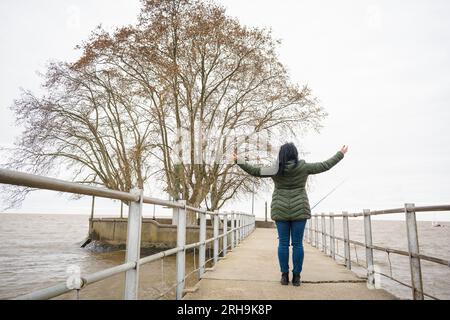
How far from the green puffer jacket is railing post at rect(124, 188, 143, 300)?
6.72ft

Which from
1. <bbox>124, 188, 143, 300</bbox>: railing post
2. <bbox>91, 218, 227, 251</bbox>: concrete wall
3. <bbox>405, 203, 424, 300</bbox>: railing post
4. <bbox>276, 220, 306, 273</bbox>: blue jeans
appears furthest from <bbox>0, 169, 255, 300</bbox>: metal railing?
<bbox>91, 218, 227, 251</bbox>: concrete wall

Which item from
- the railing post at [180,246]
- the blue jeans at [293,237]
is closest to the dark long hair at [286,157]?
the blue jeans at [293,237]

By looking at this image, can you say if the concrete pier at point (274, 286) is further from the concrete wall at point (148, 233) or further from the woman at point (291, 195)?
the concrete wall at point (148, 233)

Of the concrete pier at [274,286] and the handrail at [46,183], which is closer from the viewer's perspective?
the handrail at [46,183]

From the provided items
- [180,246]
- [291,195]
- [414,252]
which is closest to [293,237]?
[291,195]

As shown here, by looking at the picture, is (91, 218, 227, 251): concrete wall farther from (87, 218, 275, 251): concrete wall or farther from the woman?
the woman

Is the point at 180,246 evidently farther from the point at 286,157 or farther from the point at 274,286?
the point at 286,157

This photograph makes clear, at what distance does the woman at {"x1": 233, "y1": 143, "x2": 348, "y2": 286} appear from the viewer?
165 inches

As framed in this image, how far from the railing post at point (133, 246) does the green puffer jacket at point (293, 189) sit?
2.05 metres

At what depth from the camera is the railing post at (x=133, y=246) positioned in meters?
2.37
